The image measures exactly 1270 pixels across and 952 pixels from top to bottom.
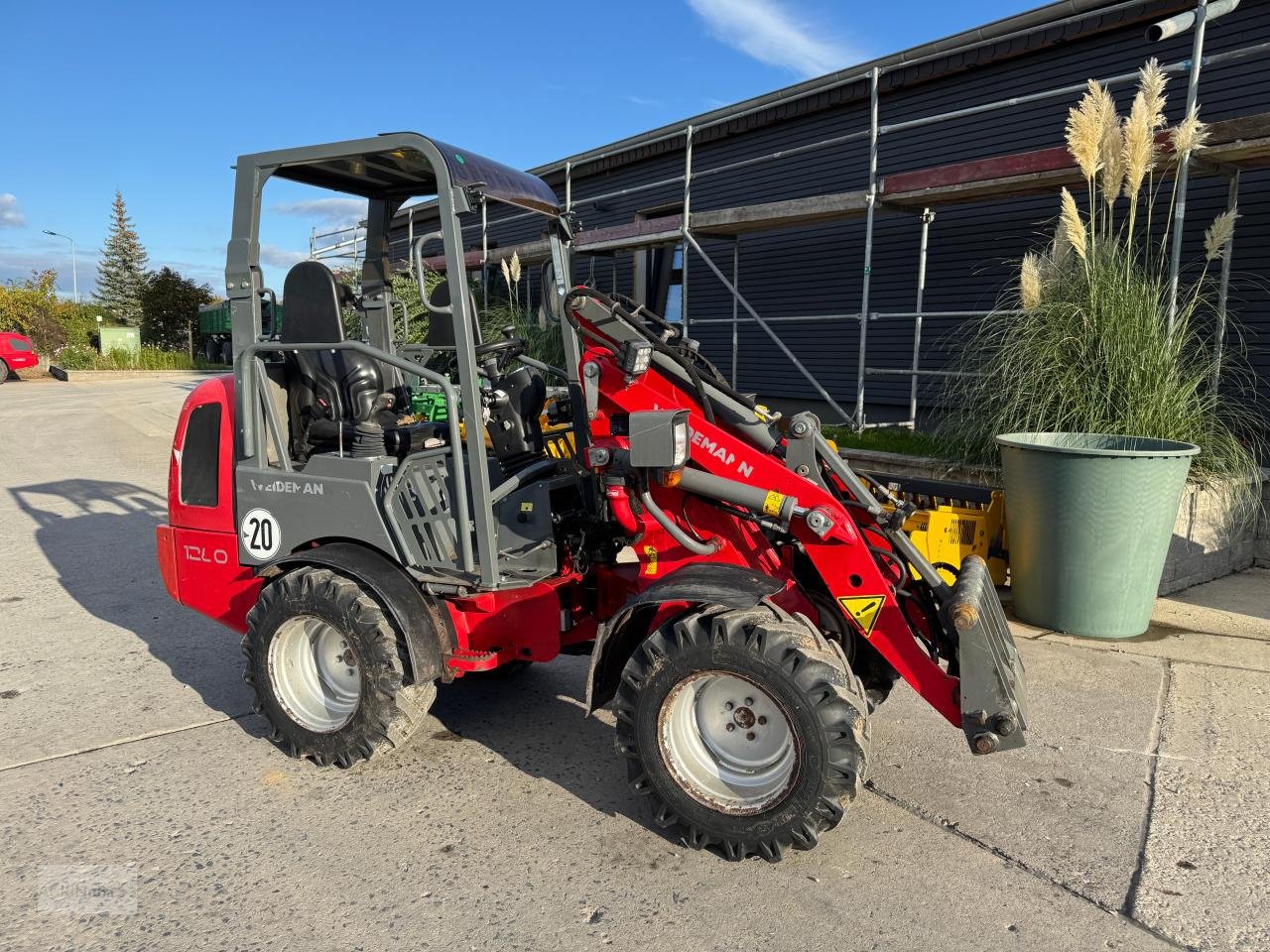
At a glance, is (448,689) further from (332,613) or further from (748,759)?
(748,759)

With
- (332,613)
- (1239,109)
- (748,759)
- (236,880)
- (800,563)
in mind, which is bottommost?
(236,880)

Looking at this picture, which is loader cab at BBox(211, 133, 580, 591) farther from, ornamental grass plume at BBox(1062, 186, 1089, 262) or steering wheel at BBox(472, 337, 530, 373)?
ornamental grass plume at BBox(1062, 186, 1089, 262)

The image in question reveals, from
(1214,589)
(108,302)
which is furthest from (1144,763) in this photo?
(108,302)

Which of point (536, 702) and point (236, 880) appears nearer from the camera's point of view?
point (236, 880)

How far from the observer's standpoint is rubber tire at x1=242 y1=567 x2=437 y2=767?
11.5 ft

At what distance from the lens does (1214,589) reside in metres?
6.18

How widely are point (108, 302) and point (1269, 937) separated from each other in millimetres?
63785

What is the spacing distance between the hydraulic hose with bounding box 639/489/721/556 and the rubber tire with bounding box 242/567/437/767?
3.80ft

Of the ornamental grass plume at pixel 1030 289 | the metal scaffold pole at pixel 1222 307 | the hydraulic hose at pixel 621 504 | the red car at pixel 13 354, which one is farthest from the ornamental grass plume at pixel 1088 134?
the red car at pixel 13 354

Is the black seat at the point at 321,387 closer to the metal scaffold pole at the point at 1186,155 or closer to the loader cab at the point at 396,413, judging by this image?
the loader cab at the point at 396,413

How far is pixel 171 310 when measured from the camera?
42469 millimetres

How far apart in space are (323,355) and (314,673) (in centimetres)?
142

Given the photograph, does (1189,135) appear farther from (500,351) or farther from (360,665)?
(360,665)

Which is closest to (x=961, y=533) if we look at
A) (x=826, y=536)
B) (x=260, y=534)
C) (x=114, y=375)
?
(x=826, y=536)
